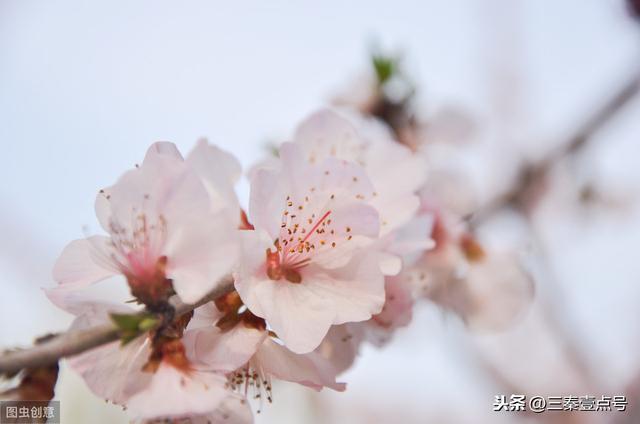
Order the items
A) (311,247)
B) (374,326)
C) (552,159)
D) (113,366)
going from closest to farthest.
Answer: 1. (113,366)
2. (311,247)
3. (374,326)
4. (552,159)

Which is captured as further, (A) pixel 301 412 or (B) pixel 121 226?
(A) pixel 301 412

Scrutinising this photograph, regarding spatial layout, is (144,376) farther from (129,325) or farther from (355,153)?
(355,153)

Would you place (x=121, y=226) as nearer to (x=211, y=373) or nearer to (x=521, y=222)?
(x=211, y=373)

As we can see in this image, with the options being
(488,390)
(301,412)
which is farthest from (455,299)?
(301,412)

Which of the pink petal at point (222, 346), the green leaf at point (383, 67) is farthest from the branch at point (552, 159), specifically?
the pink petal at point (222, 346)

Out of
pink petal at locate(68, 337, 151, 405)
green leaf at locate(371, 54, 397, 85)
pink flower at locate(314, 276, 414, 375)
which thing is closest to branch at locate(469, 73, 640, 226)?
green leaf at locate(371, 54, 397, 85)

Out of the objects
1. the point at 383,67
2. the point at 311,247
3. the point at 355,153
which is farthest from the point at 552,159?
the point at 311,247
